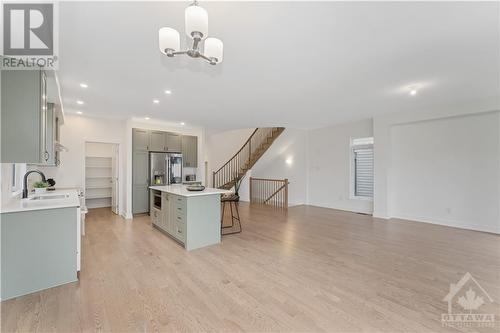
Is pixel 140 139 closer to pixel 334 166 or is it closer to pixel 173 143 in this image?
pixel 173 143

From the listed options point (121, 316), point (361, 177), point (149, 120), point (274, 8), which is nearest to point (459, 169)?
point (361, 177)

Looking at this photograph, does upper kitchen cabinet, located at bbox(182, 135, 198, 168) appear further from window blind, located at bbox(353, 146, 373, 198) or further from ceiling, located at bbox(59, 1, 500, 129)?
window blind, located at bbox(353, 146, 373, 198)

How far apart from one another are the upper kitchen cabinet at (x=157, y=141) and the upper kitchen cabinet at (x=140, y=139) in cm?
10

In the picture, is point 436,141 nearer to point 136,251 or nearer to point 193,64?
point 193,64

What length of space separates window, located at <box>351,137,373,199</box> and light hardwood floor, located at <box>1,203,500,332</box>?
230cm

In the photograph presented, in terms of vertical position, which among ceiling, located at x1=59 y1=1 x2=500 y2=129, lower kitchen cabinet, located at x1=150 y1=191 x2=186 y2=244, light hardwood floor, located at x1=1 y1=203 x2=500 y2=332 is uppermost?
ceiling, located at x1=59 y1=1 x2=500 y2=129

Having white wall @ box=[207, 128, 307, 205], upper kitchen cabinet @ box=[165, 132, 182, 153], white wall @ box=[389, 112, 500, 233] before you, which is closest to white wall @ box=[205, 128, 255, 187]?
white wall @ box=[207, 128, 307, 205]

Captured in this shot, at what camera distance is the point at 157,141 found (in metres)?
6.28

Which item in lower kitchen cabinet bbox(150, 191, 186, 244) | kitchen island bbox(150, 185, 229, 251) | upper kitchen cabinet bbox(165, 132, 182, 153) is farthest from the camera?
upper kitchen cabinet bbox(165, 132, 182, 153)

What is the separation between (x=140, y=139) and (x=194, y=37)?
5.12 metres

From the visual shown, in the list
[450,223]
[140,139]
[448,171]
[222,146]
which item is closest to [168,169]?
[140,139]

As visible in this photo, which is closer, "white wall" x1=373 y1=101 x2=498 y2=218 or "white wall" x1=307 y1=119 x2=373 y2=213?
"white wall" x1=373 y1=101 x2=498 y2=218

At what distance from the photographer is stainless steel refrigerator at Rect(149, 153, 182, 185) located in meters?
6.17

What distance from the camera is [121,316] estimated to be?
2.01 m
